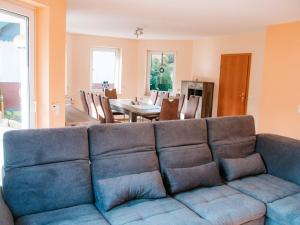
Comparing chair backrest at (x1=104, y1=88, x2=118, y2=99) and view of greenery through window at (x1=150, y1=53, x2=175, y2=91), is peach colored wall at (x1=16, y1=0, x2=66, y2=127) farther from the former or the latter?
view of greenery through window at (x1=150, y1=53, x2=175, y2=91)

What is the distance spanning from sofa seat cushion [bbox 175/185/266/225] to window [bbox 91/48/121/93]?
5.84 metres

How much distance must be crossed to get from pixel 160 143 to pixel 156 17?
2.70 meters

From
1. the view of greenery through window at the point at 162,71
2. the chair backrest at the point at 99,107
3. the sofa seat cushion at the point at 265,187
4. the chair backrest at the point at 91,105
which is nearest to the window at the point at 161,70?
the view of greenery through window at the point at 162,71

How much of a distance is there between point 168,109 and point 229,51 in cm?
248

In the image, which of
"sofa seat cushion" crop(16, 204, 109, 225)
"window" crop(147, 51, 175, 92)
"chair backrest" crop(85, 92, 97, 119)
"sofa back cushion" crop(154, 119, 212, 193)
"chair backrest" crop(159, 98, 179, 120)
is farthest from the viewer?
"window" crop(147, 51, 175, 92)

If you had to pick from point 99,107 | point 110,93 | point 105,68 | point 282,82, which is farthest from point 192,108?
point 105,68

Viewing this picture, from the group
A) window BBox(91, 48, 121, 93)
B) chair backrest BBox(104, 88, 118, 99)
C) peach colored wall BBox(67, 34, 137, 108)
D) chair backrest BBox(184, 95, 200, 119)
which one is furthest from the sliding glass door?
window BBox(91, 48, 121, 93)

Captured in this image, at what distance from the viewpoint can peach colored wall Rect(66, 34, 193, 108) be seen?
730 cm

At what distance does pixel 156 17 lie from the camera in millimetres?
4617

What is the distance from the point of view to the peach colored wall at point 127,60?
7305mm

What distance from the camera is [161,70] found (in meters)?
8.10

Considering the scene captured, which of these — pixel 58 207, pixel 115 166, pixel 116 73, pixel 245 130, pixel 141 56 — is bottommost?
pixel 58 207

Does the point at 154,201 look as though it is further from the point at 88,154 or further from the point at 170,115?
the point at 170,115

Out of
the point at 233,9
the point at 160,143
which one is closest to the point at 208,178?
the point at 160,143
